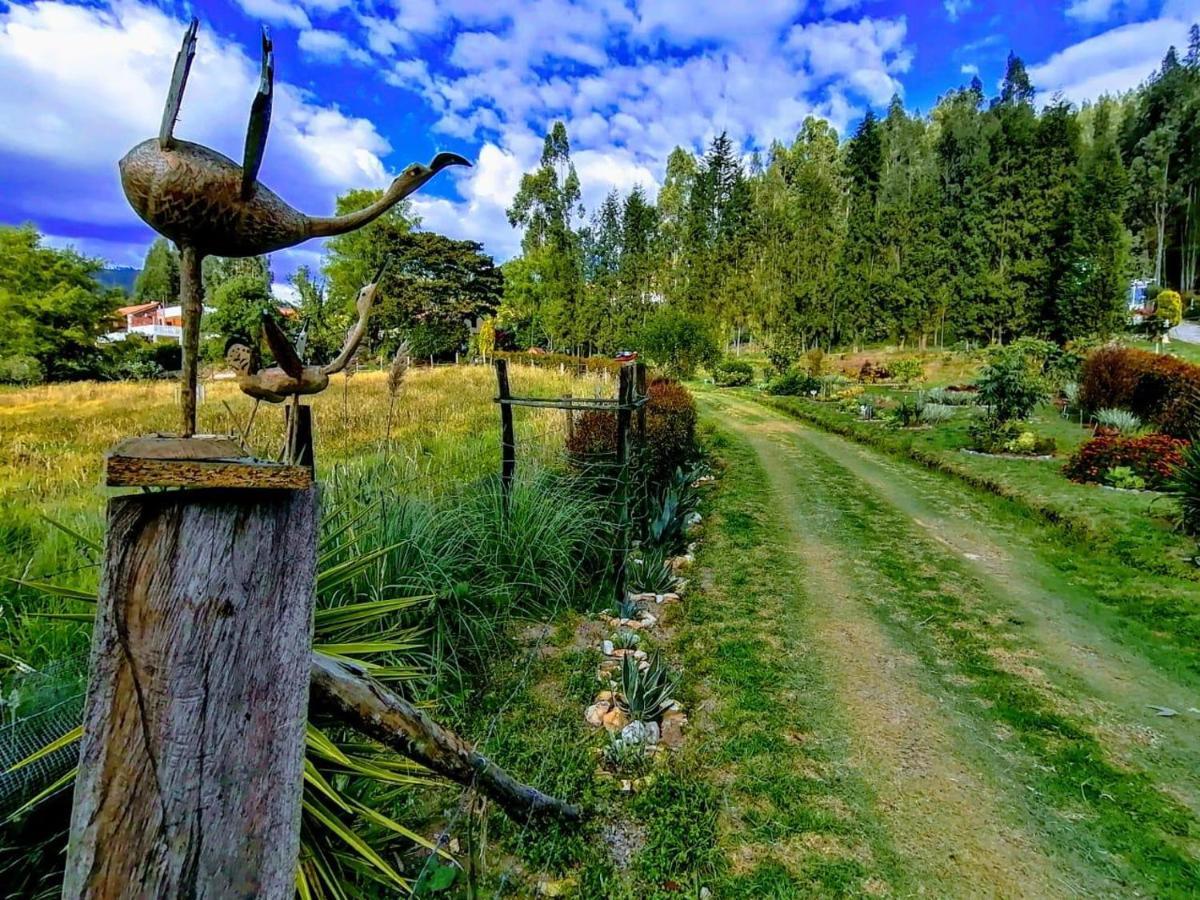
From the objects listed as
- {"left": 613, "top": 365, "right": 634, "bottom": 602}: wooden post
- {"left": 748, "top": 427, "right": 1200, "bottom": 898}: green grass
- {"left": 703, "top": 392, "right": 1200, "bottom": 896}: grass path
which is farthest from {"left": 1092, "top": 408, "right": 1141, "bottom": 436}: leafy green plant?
{"left": 613, "top": 365, "right": 634, "bottom": 602}: wooden post

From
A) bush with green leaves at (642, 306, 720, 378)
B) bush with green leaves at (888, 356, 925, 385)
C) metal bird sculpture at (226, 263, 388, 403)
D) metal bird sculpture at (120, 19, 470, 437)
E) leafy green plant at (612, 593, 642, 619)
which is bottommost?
leafy green plant at (612, 593, 642, 619)

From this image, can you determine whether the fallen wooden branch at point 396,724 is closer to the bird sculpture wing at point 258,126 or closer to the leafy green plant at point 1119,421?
the bird sculpture wing at point 258,126

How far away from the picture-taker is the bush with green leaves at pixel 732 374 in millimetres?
24344

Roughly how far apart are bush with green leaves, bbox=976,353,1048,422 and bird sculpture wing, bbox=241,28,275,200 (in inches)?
431

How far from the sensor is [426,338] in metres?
34.3

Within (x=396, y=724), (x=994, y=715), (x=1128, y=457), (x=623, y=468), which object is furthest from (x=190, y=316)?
(x=1128, y=457)

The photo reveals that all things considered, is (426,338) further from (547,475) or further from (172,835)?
(172,835)

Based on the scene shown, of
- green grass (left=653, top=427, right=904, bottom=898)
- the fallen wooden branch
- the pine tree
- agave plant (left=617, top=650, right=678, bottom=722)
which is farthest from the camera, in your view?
the pine tree

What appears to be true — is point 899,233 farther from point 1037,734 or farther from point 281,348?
point 281,348

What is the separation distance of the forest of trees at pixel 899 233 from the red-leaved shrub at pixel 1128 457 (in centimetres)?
1648

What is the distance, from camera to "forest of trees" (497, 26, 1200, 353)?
21.6 meters

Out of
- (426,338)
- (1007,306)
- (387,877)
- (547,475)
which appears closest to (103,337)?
(426,338)

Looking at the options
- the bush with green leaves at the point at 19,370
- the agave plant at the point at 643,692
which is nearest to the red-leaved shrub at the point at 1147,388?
the agave plant at the point at 643,692

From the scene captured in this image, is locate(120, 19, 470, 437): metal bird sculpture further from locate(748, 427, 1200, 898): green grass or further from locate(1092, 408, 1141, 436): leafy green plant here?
locate(1092, 408, 1141, 436): leafy green plant
